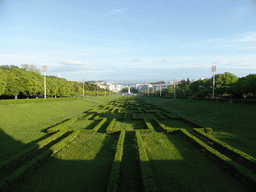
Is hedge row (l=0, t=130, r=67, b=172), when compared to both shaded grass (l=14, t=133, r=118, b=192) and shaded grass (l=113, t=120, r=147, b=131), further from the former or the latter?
shaded grass (l=113, t=120, r=147, b=131)

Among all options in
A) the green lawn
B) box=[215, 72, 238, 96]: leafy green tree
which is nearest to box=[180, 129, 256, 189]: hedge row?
the green lawn

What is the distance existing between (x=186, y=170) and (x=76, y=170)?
12.7 feet

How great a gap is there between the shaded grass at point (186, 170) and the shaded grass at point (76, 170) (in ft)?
5.98

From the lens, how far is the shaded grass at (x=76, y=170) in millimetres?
4547

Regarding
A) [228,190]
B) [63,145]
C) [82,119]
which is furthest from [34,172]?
[82,119]

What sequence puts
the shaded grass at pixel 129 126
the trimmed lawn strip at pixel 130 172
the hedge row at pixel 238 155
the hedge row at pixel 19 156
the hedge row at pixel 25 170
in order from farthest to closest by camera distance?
the shaded grass at pixel 129 126, the hedge row at pixel 238 155, the hedge row at pixel 19 156, the trimmed lawn strip at pixel 130 172, the hedge row at pixel 25 170

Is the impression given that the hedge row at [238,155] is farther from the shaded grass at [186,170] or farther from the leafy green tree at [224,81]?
the leafy green tree at [224,81]

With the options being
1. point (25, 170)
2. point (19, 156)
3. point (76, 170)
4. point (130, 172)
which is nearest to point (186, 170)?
point (130, 172)

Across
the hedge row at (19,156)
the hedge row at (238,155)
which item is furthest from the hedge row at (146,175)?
the hedge row at (19,156)

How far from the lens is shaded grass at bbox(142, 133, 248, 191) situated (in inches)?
180

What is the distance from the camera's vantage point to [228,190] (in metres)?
4.45

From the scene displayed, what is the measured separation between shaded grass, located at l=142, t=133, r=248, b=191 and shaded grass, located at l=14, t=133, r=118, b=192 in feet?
5.98

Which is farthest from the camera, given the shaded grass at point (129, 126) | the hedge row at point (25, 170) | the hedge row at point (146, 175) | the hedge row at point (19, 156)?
the shaded grass at point (129, 126)

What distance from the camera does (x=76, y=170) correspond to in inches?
212
